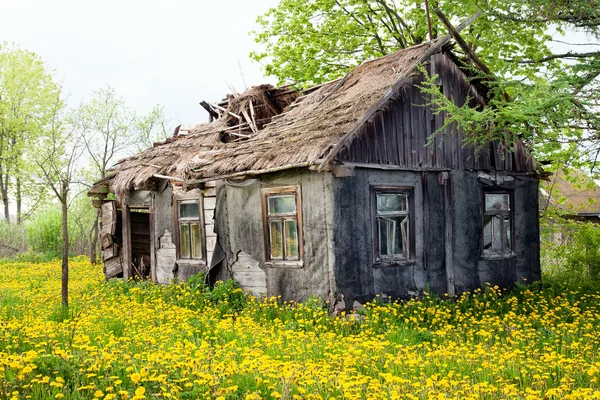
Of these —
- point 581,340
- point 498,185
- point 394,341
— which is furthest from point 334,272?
point 498,185

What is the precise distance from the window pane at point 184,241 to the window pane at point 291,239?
3.67 metres

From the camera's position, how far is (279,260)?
39.0ft

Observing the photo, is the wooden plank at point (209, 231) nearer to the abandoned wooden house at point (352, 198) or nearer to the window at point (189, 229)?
the abandoned wooden house at point (352, 198)

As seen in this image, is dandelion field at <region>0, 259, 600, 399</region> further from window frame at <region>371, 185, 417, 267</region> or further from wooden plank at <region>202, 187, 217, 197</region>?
wooden plank at <region>202, 187, 217, 197</region>

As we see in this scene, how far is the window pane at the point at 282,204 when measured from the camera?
1162cm

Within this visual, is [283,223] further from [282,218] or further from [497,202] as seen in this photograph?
[497,202]

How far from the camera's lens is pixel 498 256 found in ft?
44.9

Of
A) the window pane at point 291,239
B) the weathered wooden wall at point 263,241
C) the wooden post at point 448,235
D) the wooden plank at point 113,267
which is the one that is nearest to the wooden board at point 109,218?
the wooden plank at point 113,267

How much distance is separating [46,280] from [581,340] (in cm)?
1411

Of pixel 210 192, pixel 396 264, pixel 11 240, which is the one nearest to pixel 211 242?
Answer: pixel 210 192

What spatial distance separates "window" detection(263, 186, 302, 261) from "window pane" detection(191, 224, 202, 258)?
2.77 meters

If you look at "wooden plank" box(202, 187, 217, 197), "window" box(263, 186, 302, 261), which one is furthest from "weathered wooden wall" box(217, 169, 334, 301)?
"wooden plank" box(202, 187, 217, 197)

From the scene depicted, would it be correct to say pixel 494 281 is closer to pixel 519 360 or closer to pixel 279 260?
pixel 279 260

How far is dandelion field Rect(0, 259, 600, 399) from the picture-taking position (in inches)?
219
